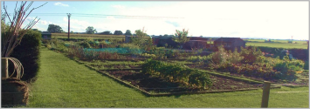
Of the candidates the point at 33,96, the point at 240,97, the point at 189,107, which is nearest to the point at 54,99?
the point at 33,96

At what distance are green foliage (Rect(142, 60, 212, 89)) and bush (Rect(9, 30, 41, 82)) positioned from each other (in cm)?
450

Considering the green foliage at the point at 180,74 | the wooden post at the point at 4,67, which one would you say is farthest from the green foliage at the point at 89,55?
the wooden post at the point at 4,67

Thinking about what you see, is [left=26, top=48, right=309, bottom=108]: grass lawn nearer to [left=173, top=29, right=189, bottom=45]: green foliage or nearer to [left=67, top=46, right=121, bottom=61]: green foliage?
[left=67, top=46, right=121, bottom=61]: green foliage

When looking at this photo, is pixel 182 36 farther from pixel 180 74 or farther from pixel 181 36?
pixel 180 74

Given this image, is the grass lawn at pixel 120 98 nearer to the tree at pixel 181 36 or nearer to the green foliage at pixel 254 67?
the green foliage at pixel 254 67

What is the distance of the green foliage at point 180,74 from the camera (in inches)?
307

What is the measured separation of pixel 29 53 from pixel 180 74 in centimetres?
517

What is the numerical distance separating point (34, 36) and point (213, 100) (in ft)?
19.7

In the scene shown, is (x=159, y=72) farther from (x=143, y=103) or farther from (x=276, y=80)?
(x=276, y=80)

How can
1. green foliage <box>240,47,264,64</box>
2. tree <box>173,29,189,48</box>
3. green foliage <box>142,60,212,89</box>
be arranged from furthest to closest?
1. tree <box>173,29,189,48</box>
2. green foliage <box>240,47,264,64</box>
3. green foliage <box>142,60,212,89</box>

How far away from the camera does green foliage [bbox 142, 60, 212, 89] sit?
779cm

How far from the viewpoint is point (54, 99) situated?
20.3 feet

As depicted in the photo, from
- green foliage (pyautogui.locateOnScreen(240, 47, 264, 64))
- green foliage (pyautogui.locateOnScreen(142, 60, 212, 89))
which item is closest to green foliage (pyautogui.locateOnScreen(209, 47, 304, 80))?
green foliage (pyautogui.locateOnScreen(240, 47, 264, 64))

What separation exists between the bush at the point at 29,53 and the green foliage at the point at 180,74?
14.8 feet
